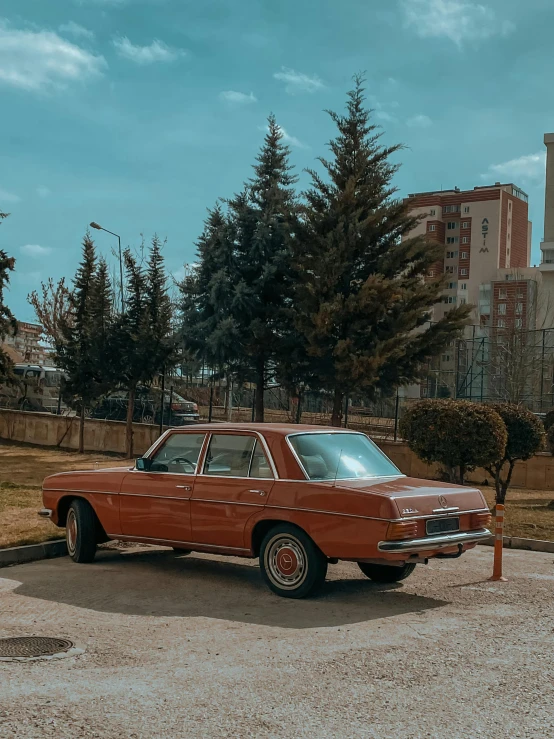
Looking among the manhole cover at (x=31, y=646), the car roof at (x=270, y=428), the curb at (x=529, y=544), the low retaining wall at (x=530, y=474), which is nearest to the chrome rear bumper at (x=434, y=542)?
the car roof at (x=270, y=428)

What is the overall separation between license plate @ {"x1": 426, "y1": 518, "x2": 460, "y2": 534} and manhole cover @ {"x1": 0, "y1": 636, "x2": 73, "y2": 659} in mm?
3230

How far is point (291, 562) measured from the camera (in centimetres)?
793

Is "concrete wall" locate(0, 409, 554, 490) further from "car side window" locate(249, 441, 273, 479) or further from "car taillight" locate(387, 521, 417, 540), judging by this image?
"car taillight" locate(387, 521, 417, 540)

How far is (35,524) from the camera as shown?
12.1 m

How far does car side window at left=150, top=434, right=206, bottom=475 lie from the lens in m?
9.02

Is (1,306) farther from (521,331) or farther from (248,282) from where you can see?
(521,331)

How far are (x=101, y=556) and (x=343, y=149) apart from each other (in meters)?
16.1

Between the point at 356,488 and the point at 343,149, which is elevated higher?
the point at 343,149

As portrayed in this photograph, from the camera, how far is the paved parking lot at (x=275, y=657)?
4723 millimetres

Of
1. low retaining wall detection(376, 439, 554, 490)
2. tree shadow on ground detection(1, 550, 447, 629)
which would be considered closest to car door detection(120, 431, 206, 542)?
tree shadow on ground detection(1, 550, 447, 629)

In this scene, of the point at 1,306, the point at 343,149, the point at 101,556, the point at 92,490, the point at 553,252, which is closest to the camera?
the point at 92,490

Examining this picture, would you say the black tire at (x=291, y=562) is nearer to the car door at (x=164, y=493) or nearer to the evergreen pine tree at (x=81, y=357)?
the car door at (x=164, y=493)

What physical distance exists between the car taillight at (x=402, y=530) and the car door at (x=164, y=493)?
7.48 feet

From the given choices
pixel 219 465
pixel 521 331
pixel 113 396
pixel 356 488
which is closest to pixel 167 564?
pixel 219 465
